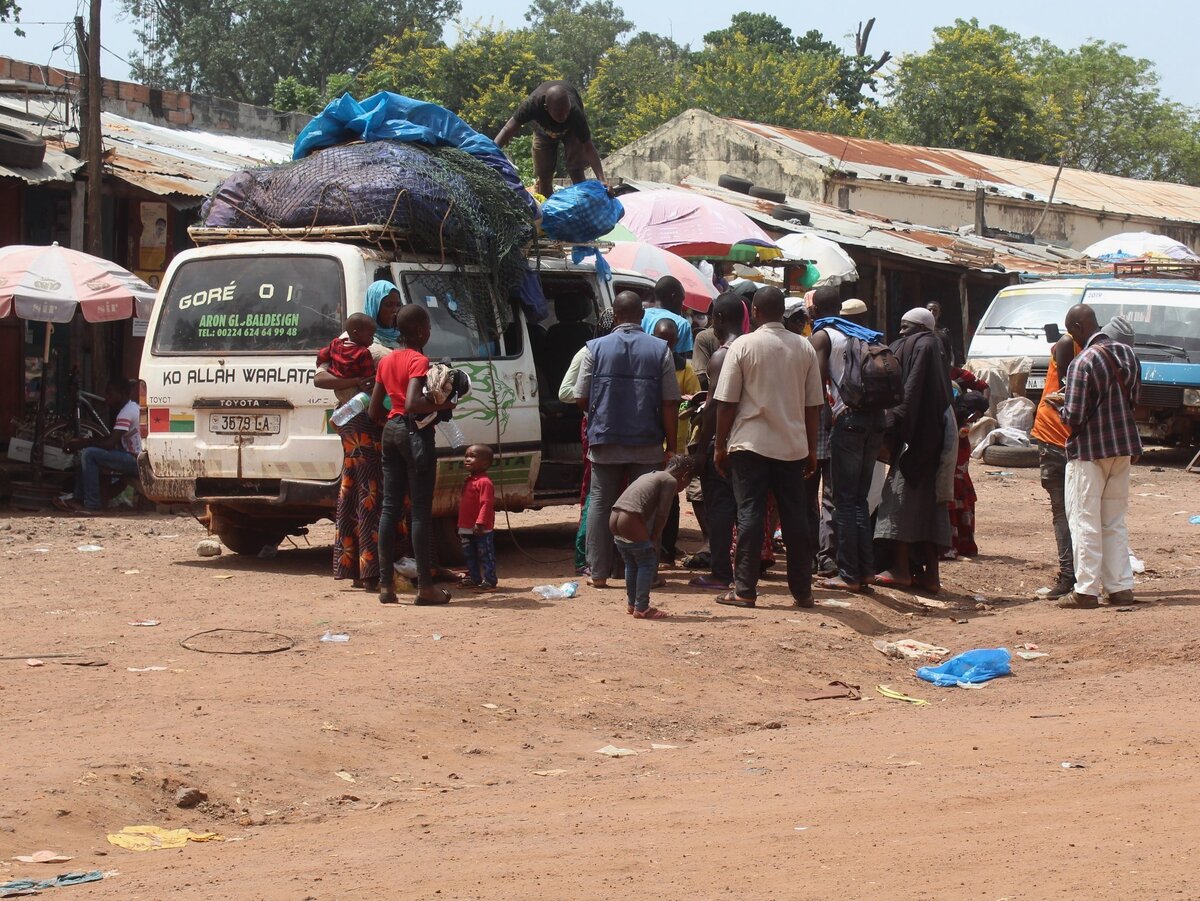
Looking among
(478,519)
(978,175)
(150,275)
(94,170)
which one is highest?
(978,175)

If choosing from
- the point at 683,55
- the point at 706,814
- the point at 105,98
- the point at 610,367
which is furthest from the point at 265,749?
the point at 683,55

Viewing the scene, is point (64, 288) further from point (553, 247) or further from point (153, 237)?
point (553, 247)

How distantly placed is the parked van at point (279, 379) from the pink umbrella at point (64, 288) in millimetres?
3656

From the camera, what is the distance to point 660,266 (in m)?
13.9

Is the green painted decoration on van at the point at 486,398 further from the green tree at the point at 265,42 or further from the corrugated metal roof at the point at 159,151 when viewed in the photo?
the green tree at the point at 265,42

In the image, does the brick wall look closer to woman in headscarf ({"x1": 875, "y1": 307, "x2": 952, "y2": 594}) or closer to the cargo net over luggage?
the cargo net over luggage

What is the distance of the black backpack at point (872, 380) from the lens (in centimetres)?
Result: 886

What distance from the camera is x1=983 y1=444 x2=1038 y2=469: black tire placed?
1853 centimetres

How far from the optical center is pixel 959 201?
1491 inches

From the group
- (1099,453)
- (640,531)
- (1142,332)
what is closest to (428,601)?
(640,531)

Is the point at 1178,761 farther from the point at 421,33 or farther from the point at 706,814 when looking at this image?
the point at 421,33

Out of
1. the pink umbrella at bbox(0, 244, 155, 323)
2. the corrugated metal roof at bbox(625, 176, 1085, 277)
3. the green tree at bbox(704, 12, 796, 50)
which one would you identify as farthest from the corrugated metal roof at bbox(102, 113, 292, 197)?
the green tree at bbox(704, 12, 796, 50)

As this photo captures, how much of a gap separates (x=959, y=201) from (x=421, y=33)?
20145 mm

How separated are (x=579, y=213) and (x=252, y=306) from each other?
2.39m
